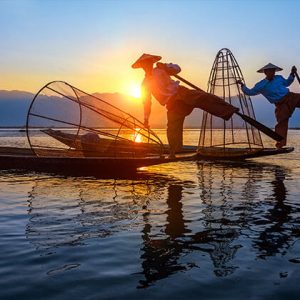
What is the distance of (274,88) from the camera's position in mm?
15383

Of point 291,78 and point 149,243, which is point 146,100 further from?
point 149,243

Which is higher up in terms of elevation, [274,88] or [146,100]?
[274,88]

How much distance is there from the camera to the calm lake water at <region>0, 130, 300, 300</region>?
14.3ft

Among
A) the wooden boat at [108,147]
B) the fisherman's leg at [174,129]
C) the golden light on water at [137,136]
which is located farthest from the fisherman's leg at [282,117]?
the golden light on water at [137,136]

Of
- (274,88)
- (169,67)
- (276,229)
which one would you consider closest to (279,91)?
(274,88)

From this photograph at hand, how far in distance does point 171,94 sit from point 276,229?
21.5 feet

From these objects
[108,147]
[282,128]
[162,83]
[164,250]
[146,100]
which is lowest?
[164,250]

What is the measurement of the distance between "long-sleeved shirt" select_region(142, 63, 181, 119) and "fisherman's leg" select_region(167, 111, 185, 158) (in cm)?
54

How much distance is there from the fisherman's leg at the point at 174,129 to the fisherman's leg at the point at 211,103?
61cm

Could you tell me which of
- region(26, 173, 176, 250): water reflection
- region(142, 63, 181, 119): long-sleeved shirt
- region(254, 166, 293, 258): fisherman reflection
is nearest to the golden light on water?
region(26, 173, 176, 250): water reflection

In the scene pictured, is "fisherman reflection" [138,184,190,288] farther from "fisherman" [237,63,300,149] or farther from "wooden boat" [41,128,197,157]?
"fisherman" [237,63,300,149]

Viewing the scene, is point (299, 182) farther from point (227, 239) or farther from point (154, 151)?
point (227, 239)

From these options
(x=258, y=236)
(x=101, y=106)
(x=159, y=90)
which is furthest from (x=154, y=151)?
(x=258, y=236)

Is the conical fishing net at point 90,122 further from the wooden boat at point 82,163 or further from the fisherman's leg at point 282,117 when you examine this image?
the fisherman's leg at point 282,117
